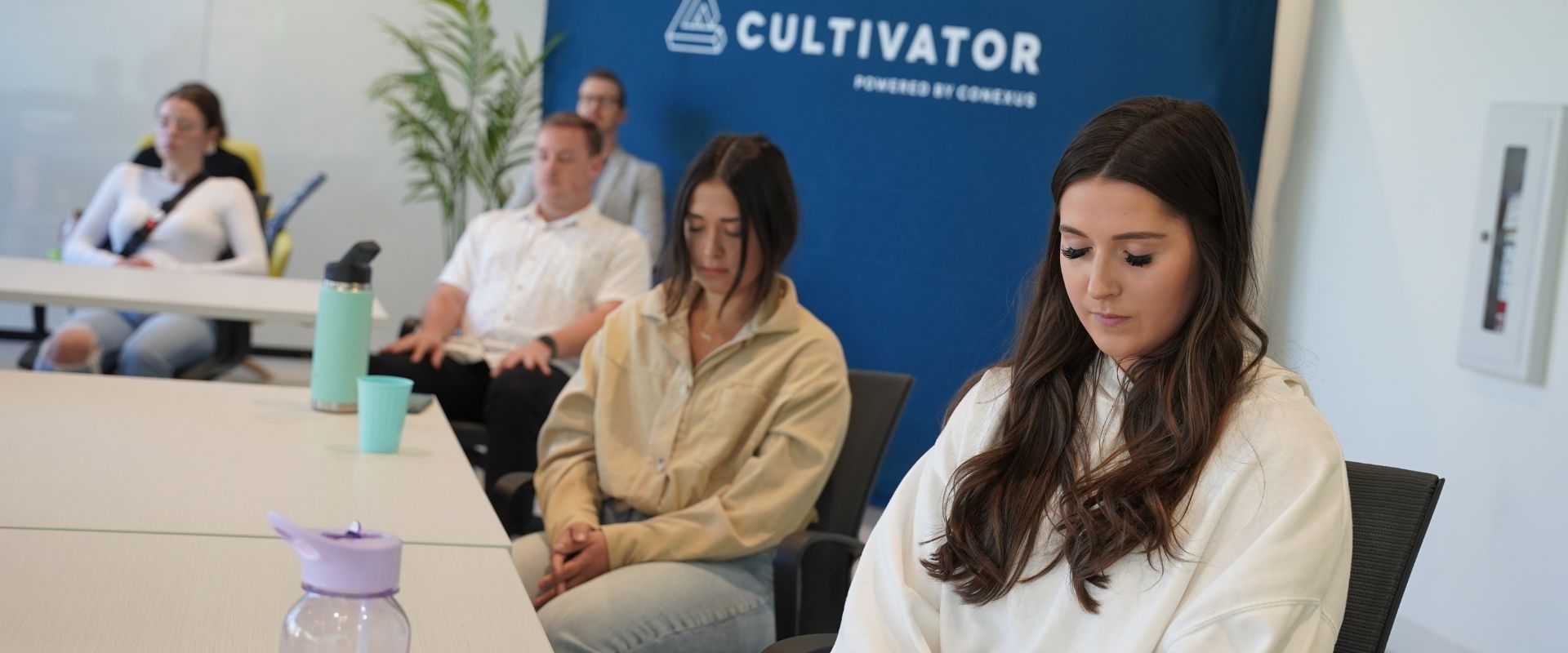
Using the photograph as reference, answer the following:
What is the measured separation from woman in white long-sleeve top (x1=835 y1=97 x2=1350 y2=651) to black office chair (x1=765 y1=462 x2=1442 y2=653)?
0.68ft

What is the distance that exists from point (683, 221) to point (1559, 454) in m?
2.45

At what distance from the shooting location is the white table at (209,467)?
1.66 m

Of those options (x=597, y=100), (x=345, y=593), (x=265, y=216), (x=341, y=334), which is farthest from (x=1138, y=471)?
(x=265, y=216)

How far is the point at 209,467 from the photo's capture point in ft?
6.29

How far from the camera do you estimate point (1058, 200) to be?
1.56m

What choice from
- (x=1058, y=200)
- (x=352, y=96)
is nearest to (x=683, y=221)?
(x=1058, y=200)

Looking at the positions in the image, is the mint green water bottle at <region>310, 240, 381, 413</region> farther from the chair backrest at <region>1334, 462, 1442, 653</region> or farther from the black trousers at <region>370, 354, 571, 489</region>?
the chair backrest at <region>1334, 462, 1442, 653</region>

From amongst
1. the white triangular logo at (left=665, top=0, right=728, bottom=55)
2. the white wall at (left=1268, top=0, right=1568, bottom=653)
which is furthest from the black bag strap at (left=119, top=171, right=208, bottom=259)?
the white wall at (left=1268, top=0, right=1568, bottom=653)

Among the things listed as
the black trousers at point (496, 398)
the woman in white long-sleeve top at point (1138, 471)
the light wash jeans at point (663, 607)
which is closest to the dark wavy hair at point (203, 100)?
the black trousers at point (496, 398)

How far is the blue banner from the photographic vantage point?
511cm

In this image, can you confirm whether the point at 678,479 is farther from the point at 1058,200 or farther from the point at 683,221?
the point at 1058,200

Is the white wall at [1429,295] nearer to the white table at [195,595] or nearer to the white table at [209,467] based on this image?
the white table at [209,467]

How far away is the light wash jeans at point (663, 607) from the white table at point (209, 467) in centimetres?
28

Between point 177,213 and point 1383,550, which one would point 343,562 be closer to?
point 1383,550
